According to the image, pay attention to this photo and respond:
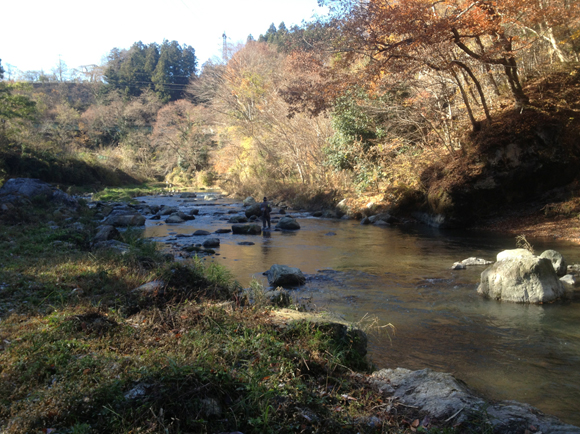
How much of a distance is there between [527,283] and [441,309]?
179 centimetres

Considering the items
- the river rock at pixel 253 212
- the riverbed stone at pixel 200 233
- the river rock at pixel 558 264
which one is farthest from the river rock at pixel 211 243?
the river rock at pixel 558 264

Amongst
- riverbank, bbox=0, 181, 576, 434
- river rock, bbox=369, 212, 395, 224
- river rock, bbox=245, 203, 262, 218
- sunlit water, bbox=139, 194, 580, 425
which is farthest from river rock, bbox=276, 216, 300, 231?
riverbank, bbox=0, 181, 576, 434

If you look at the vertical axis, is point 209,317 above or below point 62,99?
below

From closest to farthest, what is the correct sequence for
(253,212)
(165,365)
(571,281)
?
(165,365)
(571,281)
(253,212)

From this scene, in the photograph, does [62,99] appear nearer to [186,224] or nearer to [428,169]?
[186,224]

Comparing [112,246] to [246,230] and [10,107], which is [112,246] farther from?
[10,107]

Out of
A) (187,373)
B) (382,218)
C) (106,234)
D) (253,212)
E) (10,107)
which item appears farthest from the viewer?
(10,107)

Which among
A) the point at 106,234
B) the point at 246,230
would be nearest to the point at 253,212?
the point at 246,230

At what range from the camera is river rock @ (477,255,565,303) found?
7.45m

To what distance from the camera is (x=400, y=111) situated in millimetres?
19719

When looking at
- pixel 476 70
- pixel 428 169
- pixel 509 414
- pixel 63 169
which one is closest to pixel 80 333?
pixel 509 414

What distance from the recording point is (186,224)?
19250 mm

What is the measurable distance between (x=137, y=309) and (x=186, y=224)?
14301 mm

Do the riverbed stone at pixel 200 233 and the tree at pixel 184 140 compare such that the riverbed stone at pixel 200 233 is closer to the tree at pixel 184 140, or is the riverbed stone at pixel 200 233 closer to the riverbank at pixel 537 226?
the riverbank at pixel 537 226
